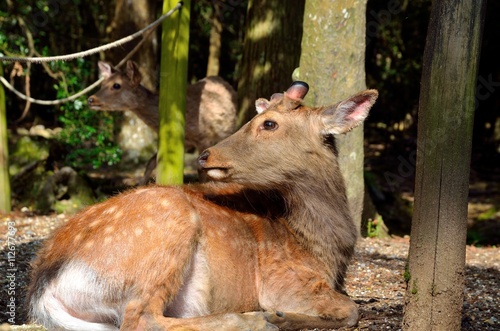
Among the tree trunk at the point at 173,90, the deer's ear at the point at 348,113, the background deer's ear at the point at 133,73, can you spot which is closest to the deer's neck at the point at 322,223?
the deer's ear at the point at 348,113

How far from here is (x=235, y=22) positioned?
18500 mm

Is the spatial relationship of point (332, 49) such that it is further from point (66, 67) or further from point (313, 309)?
point (66, 67)

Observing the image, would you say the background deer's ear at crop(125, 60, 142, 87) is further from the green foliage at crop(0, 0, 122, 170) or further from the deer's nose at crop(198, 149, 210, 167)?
the deer's nose at crop(198, 149, 210, 167)

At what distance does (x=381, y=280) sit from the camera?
6.14m

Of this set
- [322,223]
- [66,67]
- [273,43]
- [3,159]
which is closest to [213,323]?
[322,223]

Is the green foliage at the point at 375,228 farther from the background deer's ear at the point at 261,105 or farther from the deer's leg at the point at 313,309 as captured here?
the deer's leg at the point at 313,309

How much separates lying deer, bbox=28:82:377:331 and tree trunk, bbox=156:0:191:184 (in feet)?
6.28

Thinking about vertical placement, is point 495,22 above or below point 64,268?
above

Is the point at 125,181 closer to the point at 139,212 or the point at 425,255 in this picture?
the point at 139,212

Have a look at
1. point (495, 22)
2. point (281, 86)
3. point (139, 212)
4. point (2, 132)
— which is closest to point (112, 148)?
point (2, 132)

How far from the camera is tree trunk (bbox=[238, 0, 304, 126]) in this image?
30.6 ft

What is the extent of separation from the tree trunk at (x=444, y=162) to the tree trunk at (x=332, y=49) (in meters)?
3.39

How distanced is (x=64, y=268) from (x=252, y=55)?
561 cm

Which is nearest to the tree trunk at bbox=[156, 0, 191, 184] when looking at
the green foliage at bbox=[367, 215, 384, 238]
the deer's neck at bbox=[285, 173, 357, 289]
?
the deer's neck at bbox=[285, 173, 357, 289]
